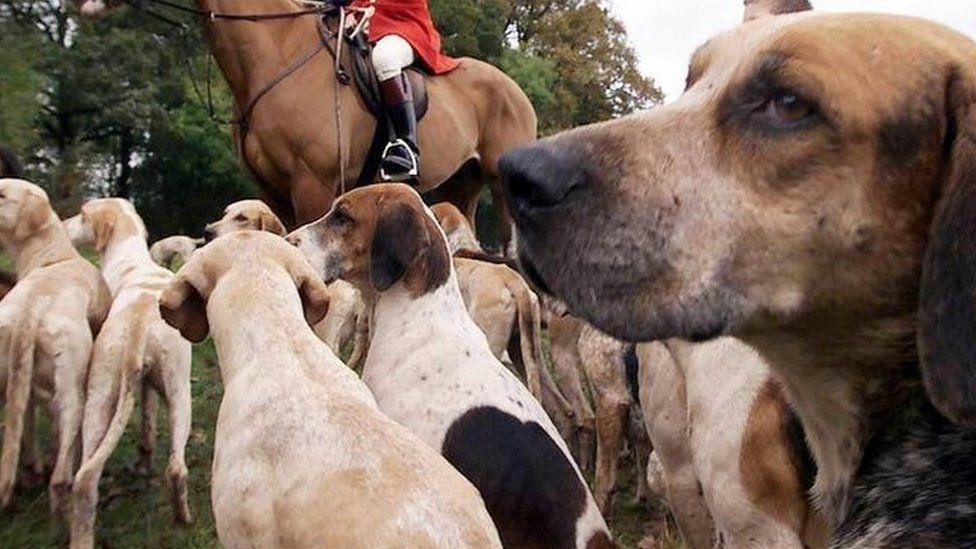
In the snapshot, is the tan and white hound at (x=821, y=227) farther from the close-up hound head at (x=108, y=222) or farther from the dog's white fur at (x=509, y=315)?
the close-up hound head at (x=108, y=222)

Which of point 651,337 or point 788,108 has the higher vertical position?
point 788,108

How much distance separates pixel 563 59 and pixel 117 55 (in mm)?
15496

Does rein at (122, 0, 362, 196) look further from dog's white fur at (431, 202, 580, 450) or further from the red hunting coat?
dog's white fur at (431, 202, 580, 450)

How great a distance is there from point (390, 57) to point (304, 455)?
544 centimetres

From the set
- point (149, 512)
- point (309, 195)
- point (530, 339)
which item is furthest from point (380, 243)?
point (309, 195)

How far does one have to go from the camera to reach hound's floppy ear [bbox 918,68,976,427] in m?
2.00

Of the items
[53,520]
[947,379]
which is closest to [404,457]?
[947,379]

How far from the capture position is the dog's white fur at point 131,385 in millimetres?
5410

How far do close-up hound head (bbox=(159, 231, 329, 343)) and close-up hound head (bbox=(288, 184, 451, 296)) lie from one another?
89 cm

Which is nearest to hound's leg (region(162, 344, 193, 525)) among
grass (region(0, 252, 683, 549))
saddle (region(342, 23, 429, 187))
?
grass (region(0, 252, 683, 549))

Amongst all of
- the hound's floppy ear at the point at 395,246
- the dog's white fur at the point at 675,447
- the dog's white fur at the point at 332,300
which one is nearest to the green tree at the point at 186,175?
the dog's white fur at the point at 332,300

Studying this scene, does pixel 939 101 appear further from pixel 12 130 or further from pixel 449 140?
pixel 12 130

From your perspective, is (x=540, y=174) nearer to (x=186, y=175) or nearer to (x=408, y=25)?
(x=408, y=25)

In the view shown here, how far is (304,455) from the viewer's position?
11.2ft
